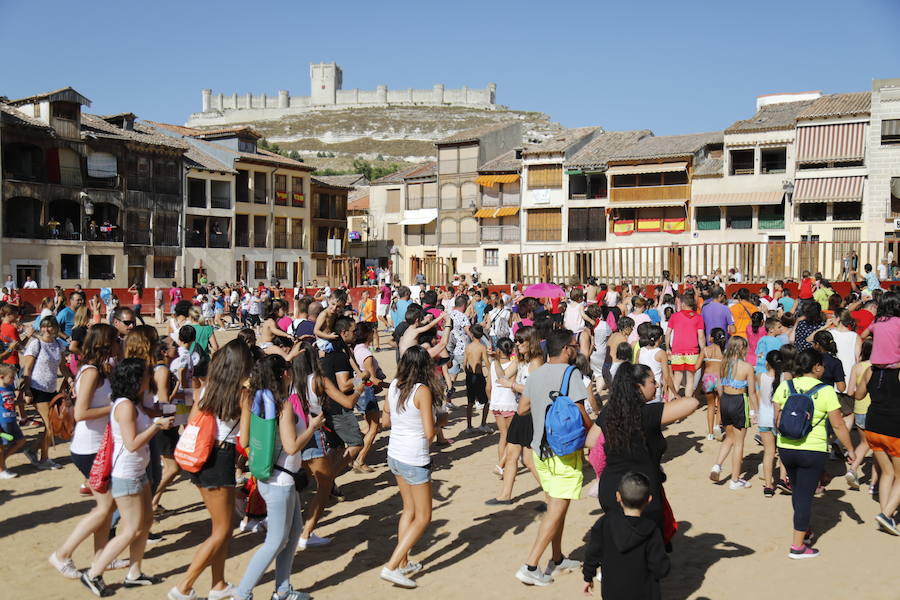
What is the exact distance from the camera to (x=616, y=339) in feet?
36.1

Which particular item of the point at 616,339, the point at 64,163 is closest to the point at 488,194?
the point at 64,163

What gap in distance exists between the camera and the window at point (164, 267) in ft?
150

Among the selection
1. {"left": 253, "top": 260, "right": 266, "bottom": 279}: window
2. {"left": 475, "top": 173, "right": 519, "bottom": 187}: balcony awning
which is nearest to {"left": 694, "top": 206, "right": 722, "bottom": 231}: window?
{"left": 475, "top": 173, "right": 519, "bottom": 187}: balcony awning

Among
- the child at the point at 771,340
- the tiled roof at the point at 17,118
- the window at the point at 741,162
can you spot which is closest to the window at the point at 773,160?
the window at the point at 741,162

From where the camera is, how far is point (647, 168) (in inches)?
1736

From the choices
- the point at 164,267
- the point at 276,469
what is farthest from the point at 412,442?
the point at 164,267

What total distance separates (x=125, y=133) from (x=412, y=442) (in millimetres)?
43049

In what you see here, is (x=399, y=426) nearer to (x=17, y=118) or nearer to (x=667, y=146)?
(x=17, y=118)

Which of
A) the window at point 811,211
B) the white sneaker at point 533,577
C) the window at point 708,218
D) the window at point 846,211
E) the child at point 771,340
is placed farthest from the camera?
the window at point 708,218

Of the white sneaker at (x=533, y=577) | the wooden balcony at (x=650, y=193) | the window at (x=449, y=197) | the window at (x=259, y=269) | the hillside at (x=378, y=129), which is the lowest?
the white sneaker at (x=533, y=577)

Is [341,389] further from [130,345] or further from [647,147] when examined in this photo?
[647,147]

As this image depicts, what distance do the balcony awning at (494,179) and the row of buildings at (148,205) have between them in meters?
11.2

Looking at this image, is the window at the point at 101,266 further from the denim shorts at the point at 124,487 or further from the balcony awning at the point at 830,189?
the denim shorts at the point at 124,487

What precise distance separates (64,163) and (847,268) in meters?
37.3
